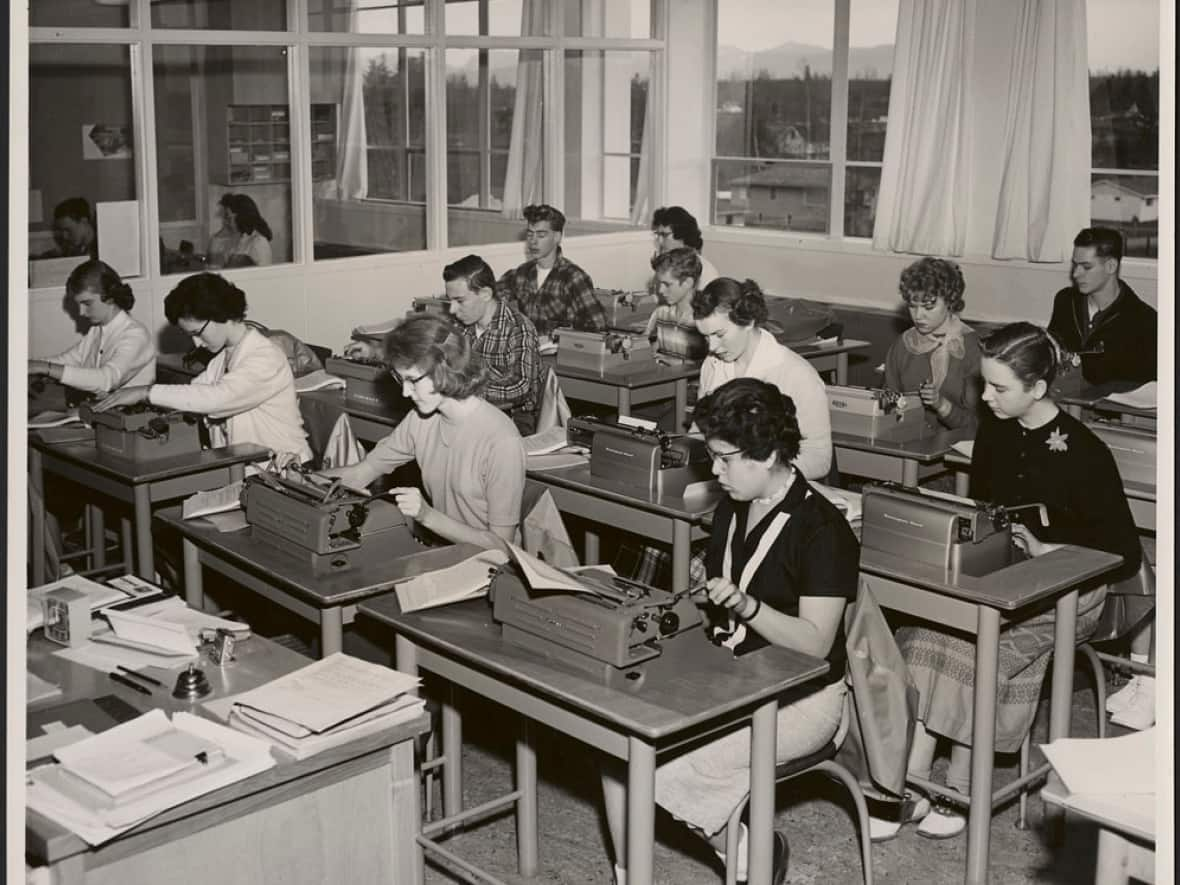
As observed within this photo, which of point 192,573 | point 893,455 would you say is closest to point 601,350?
point 893,455

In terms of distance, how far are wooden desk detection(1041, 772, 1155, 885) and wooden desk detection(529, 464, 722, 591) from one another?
1.94 m

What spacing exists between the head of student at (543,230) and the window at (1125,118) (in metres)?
3.12

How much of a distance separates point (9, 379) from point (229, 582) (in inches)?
113

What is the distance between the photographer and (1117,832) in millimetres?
2225

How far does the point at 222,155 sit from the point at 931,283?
188 inches

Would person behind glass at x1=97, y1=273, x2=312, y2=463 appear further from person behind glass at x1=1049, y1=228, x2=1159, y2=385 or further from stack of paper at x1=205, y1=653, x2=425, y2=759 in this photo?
person behind glass at x1=1049, y1=228, x2=1159, y2=385

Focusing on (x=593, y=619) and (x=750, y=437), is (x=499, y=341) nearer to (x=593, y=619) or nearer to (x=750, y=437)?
(x=750, y=437)

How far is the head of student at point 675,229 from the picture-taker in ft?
24.9

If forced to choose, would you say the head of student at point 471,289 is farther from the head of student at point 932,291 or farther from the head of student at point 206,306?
the head of student at point 932,291

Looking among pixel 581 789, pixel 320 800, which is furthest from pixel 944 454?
pixel 320 800

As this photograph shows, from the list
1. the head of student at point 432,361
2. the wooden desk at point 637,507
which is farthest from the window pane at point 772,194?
the head of student at point 432,361

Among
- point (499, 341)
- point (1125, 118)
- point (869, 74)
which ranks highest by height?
point (869, 74)

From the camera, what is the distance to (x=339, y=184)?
8.71m

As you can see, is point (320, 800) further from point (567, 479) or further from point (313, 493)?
point (567, 479)
